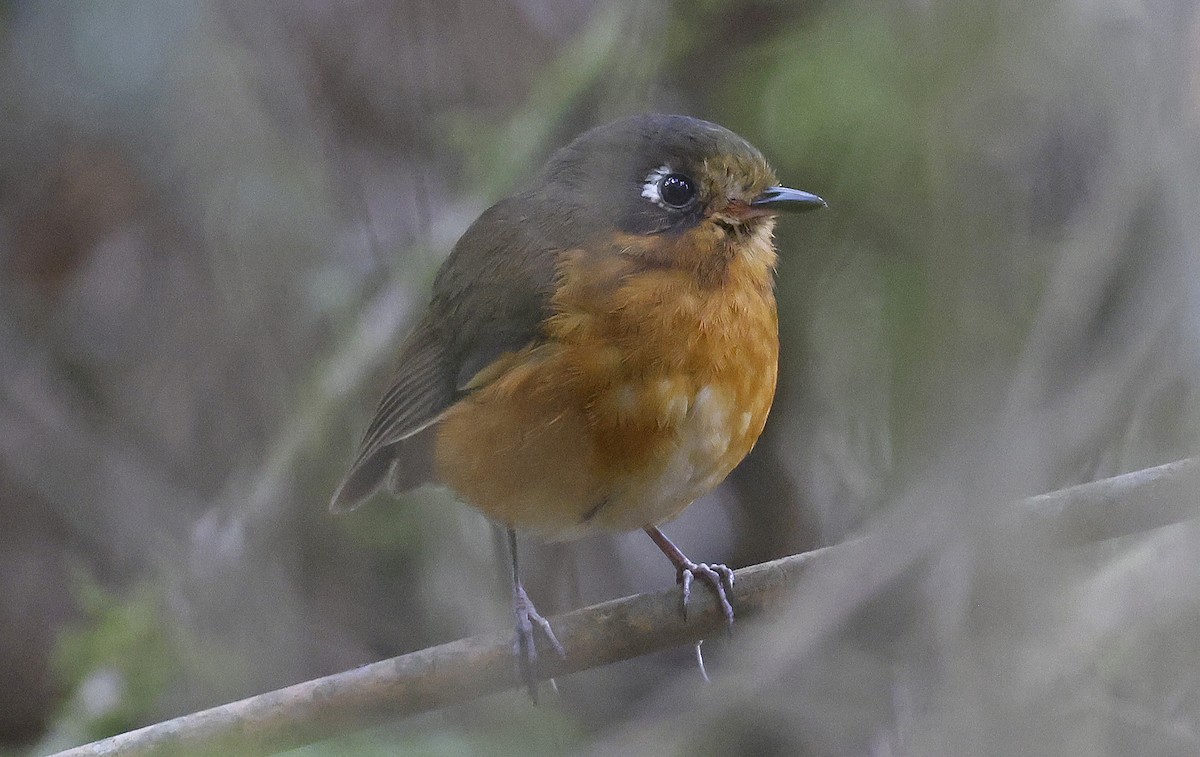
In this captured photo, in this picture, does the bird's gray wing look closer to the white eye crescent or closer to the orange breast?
the orange breast

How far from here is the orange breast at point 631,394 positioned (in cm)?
307

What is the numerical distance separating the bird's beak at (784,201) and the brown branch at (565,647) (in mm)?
796

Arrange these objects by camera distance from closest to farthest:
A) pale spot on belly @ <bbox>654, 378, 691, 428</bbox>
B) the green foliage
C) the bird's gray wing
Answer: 1. pale spot on belly @ <bbox>654, 378, 691, 428</bbox>
2. the bird's gray wing
3. the green foliage

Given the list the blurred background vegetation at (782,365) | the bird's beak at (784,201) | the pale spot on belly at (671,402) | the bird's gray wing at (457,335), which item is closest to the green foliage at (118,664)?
the blurred background vegetation at (782,365)

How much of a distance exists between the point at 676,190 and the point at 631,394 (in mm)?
523

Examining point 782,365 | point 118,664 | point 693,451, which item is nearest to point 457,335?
point 693,451

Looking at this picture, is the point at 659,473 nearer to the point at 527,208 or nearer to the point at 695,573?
the point at 695,573

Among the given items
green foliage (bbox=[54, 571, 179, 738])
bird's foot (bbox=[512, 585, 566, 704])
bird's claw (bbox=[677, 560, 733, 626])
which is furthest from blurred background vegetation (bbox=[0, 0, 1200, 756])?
bird's foot (bbox=[512, 585, 566, 704])

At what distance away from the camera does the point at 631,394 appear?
3055 mm

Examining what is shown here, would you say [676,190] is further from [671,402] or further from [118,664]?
[118,664]

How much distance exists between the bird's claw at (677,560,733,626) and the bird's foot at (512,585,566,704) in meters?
0.32

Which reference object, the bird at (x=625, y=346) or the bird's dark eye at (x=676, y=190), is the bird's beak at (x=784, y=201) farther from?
the bird's dark eye at (x=676, y=190)

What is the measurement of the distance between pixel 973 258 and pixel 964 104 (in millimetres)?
435

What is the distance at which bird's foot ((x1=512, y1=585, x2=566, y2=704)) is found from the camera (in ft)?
10.2
